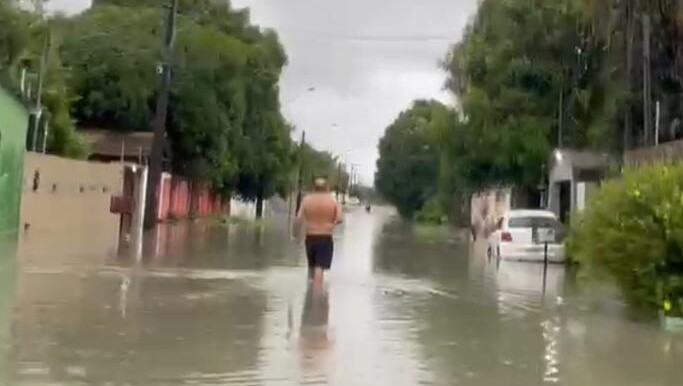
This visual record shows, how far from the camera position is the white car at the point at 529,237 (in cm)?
3114

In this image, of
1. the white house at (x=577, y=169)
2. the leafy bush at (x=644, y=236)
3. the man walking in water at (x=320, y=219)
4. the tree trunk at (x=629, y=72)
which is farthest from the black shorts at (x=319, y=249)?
the white house at (x=577, y=169)

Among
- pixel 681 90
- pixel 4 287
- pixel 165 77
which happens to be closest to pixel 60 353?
pixel 4 287

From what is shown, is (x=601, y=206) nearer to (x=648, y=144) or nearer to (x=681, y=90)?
(x=648, y=144)

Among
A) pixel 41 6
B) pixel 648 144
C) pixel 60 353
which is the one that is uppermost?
pixel 41 6

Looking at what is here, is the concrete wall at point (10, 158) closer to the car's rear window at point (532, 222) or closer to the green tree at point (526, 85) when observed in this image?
the car's rear window at point (532, 222)

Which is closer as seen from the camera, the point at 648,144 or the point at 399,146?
the point at 648,144

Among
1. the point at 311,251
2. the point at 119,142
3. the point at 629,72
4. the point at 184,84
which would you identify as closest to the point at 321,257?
the point at 311,251

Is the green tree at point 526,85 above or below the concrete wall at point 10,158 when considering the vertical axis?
above

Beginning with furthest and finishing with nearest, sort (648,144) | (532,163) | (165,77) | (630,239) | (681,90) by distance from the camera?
(532,163) → (165,77) → (681,90) → (648,144) → (630,239)

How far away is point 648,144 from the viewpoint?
105ft

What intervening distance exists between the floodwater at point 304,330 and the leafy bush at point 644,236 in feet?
1.65

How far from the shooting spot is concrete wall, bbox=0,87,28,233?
30.0 metres

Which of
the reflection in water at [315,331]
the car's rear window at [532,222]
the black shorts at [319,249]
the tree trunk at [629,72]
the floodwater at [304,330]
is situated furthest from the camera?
the car's rear window at [532,222]

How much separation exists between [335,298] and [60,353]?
285 inches
